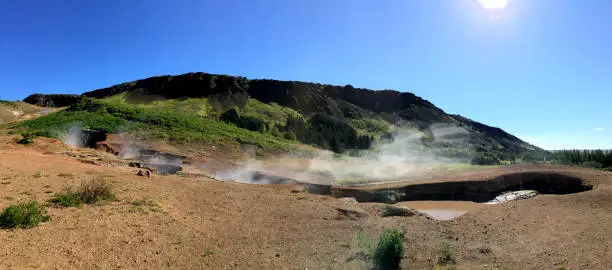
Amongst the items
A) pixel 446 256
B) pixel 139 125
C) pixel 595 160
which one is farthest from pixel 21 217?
pixel 595 160

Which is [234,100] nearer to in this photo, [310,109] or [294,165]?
[310,109]

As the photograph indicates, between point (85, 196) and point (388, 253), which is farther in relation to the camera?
point (85, 196)

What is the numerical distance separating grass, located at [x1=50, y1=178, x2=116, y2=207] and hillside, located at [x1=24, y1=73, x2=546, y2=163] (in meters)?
26.1

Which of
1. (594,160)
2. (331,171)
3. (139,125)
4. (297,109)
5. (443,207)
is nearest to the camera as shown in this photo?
(443,207)

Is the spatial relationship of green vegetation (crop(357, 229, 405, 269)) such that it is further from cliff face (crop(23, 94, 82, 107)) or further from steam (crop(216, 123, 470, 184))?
cliff face (crop(23, 94, 82, 107))

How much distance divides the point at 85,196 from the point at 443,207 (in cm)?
1770

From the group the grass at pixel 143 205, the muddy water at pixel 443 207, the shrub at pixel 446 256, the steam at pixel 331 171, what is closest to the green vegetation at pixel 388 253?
the shrub at pixel 446 256

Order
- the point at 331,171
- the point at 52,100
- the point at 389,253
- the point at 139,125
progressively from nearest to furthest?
the point at 389,253 < the point at 331,171 < the point at 139,125 < the point at 52,100

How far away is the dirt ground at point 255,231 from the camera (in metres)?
7.83

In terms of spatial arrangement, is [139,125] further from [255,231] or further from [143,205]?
[255,231]

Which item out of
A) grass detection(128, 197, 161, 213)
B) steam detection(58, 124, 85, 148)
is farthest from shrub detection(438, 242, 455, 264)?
steam detection(58, 124, 85, 148)

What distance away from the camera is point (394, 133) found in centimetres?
7506

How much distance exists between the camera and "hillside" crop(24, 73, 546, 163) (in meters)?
53.4

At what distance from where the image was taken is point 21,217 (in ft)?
28.4
